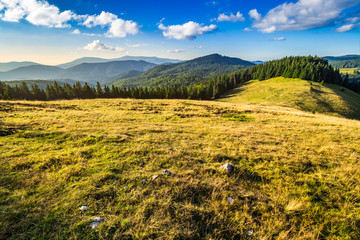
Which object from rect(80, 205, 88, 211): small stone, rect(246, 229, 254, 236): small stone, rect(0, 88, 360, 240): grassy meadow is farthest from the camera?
rect(80, 205, 88, 211): small stone

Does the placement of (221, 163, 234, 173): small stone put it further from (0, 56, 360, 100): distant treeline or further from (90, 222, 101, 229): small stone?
(0, 56, 360, 100): distant treeline

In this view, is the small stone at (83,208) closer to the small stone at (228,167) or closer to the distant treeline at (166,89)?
the small stone at (228,167)

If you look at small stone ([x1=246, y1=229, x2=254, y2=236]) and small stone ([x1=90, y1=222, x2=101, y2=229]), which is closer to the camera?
small stone ([x1=90, y1=222, x2=101, y2=229])

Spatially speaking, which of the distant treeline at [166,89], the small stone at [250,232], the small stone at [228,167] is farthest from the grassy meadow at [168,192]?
the distant treeline at [166,89]

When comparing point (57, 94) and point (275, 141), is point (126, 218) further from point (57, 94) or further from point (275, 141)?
point (57, 94)

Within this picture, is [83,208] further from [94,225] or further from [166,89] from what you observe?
[166,89]

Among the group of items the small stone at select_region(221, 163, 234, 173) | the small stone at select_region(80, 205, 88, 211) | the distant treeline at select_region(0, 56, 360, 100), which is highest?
the distant treeline at select_region(0, 56, 360, 100)

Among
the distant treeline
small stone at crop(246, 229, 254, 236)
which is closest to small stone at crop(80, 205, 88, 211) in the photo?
small stone at crop(246, 229, 254, 236)

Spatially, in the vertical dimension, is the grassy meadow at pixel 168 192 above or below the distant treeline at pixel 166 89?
below

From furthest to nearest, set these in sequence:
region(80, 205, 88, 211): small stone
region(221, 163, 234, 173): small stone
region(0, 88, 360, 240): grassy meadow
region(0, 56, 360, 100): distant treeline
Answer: region(0, 56, 360, 100): distant treeline
region(221, 163, 234, 173): small stone
region(80, 205, 88, 211): small stone
region(0, 88, 360, 240): grassy meadow

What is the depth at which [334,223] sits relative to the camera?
14.0 ft

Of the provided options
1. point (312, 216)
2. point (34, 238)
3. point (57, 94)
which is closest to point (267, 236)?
point (312, 216)

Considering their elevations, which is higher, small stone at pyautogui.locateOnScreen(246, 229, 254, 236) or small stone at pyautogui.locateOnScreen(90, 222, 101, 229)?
small stone at pyautogui.locateOnScreen(90, 222, 101, 229)

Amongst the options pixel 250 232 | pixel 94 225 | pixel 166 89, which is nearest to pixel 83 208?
pixel 94 225
